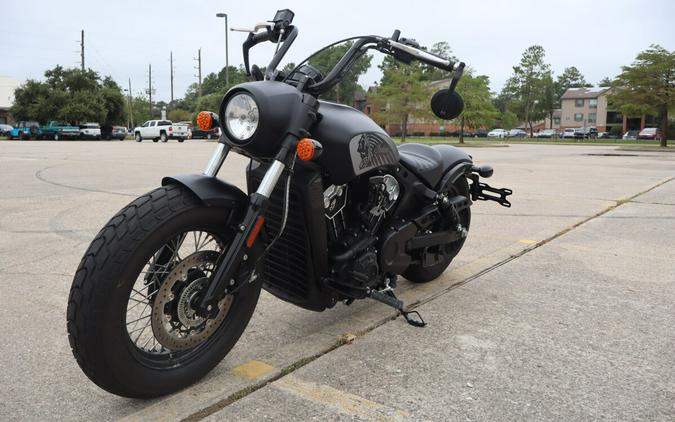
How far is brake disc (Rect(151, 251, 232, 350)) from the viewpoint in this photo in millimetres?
2365

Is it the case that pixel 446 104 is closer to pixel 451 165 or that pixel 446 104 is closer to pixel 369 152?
pixel 369 152

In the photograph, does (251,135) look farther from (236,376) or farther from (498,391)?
(498,391)

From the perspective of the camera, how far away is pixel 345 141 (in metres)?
2.77

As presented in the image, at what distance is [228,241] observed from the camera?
251cm

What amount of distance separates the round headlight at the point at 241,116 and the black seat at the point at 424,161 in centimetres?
131

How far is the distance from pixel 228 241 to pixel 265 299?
144 cm

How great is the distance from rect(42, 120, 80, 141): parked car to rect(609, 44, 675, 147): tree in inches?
1573

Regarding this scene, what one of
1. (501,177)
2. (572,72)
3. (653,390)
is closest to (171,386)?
(653,390)

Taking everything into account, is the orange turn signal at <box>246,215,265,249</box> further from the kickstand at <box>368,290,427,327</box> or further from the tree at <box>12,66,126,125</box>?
the tree at <box>12,66,126,125</box>

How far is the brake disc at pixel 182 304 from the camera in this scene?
2.37 metres

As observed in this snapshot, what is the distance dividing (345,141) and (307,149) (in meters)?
0.39

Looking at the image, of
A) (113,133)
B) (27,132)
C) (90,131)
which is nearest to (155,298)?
(90,131)

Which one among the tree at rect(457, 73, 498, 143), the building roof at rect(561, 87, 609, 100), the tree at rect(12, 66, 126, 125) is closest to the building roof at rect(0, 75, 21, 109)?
the tree at rect(12, 66, 126, 125)

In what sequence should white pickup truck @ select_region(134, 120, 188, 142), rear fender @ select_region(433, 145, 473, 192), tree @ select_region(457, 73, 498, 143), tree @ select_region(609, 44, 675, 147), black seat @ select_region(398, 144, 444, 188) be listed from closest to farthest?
1. black seat @ select_region(398, 144, 444, 188)
2. rear fender @ select_region(433, 145, 473, 192)
3. tree @ select_region(609, 44, 675, 147)
4. white pickup truck @ select_region(134, 120, 188, 142)
5. tree @ select_region(457, 73, 498, 143)
